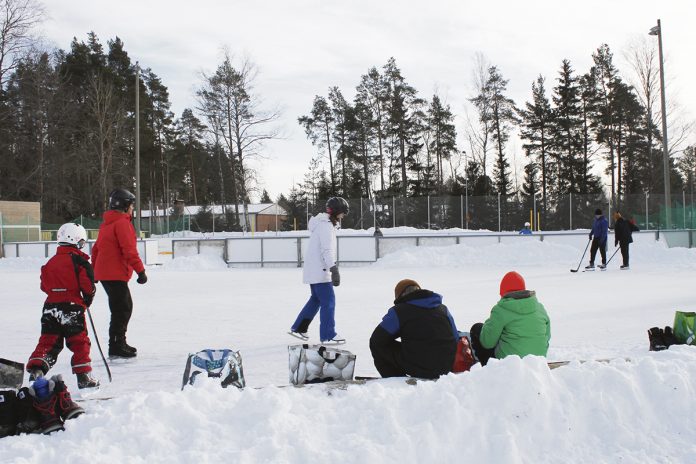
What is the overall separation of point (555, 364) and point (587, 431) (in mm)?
770

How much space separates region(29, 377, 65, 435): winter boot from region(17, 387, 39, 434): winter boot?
0.03m

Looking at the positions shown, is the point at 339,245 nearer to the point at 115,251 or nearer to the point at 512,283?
the point at 115,251

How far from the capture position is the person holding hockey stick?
442 centimetres

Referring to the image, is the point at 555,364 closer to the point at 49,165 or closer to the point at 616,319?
the point at 616,319

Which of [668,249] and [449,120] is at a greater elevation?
[449,120]

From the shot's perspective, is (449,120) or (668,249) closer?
(668,249)

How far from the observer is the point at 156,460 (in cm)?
283

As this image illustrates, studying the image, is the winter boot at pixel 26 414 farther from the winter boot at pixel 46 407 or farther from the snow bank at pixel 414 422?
the snow bank at pixel 414 422

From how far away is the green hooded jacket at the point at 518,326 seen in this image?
4.12 metres

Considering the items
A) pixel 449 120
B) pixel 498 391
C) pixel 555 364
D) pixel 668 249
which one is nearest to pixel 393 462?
pixel 498 391

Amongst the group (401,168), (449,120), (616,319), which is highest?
(449,120)

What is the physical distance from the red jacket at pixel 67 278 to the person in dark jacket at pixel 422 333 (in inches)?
90.7

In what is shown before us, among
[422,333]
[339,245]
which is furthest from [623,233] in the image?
[422,333]

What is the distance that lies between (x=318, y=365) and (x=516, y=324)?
1.41m
